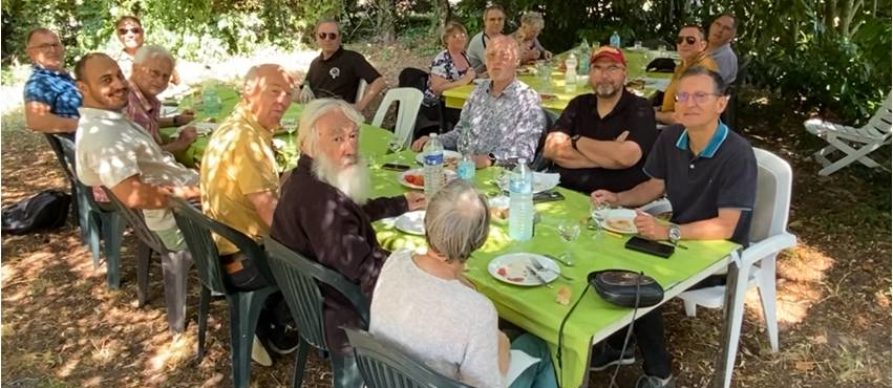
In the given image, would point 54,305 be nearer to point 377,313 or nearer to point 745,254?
point 377,313

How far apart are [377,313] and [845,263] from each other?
338 centimetres

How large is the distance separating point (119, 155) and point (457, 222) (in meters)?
1.95

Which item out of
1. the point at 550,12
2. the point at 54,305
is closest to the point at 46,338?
the point at 54,305

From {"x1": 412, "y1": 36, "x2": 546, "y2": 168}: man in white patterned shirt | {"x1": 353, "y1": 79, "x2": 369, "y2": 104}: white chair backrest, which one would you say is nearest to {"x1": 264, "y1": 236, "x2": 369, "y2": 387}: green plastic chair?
{"x1": 412, "y1": 36, "x2": 546, "y2": 168}: man in white patterned shirt

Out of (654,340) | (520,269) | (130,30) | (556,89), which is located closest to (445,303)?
(520,269)

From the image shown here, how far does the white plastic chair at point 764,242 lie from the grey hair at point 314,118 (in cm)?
154

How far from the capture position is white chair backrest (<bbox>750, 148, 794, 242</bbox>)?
9.62ft

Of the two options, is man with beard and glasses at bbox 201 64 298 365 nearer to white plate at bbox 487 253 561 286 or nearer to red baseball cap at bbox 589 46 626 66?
white plate at bbox 487 253 561 286

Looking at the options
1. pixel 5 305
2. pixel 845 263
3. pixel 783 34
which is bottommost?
pixel 5 305

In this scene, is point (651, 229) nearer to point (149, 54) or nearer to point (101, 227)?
point (149, 54)

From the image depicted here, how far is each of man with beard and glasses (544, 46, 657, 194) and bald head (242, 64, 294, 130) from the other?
1.38 metres

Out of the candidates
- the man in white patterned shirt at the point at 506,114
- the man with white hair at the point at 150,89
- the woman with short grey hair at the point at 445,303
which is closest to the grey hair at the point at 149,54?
the man with white hair at the point at 150,89

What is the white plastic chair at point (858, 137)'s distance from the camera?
518 cm

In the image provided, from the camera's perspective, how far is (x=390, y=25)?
12.0 meters
